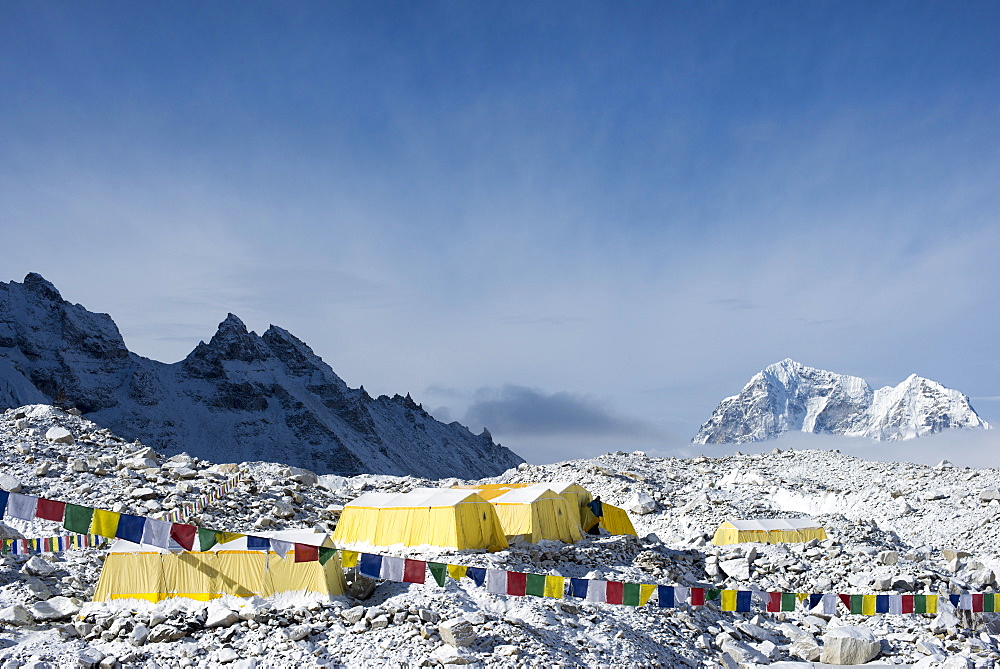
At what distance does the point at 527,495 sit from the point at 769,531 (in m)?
9.14

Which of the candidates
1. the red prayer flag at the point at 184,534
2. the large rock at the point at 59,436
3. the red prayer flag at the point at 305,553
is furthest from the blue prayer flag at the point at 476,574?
the large rock at the point at 59,436

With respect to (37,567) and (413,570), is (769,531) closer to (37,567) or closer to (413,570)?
(413,570)

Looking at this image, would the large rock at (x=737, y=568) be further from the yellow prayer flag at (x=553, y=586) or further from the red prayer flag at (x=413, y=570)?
the red prayer flag at (x=413, y=570)

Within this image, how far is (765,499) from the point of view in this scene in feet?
119

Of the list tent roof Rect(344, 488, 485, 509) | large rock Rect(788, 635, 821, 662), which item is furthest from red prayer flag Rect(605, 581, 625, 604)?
tent roof Rect(344, 488, 485, 509)

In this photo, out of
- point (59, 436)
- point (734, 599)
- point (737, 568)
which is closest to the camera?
point (734, 599)

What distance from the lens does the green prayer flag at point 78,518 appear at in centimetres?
1295

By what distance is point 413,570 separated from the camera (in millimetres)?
14891

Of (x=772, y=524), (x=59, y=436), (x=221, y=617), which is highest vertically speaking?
(x=59, y=436)

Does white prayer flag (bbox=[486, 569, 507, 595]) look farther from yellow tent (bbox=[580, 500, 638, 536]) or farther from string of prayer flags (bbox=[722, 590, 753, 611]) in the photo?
yellow tent (bbox=[580, 500, 638, 536])

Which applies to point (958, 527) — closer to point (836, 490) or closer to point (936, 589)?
point (836, 490)

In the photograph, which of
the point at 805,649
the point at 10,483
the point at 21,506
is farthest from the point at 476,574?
the point at 10,483

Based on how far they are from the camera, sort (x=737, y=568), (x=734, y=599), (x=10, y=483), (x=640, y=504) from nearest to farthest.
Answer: (x=734, y=599) < (x=10, y=483) < (x=737, y=568) < (x=640, y=504)

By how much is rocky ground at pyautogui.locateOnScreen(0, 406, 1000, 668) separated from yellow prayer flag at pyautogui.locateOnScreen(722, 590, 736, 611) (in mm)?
701
